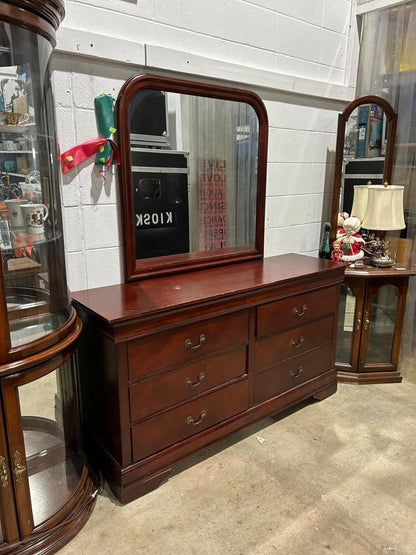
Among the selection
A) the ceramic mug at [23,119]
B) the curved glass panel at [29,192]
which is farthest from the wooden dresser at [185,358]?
the ceramic mug at [23,119]

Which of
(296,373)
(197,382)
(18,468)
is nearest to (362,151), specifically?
(296,373)

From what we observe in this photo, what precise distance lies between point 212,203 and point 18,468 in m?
1.45

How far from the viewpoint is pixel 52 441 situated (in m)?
1.61

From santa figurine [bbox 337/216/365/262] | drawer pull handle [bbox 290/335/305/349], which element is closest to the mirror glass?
santa figurine [bbox 337/216/365/262]

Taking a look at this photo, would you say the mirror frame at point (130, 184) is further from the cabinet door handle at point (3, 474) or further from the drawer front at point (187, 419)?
the cabinet door handle at point (3, 474)

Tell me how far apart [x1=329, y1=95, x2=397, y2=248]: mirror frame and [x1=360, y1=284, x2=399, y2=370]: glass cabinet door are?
0.45m

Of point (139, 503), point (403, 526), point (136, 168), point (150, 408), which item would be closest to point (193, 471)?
point (139, 503)

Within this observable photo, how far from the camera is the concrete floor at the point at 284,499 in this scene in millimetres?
1509

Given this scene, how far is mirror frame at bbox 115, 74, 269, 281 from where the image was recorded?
5.97 feet

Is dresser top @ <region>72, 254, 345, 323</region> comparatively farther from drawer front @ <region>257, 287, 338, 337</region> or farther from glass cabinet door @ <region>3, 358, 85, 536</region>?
glass cabinet door @ <region>3, 358, 85, 536</region>

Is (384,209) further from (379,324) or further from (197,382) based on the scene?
(197,382)

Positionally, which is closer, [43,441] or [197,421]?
[43,441]

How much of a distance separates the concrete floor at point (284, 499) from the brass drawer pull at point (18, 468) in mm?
365

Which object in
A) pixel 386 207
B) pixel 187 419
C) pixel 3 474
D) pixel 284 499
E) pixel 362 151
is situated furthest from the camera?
pixel 362 151
